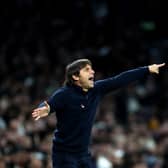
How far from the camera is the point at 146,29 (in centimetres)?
1570

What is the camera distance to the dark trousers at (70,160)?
7723 millimetres

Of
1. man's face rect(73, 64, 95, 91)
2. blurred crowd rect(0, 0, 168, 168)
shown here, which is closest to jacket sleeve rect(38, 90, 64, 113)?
man's face rect(73, 64, 95, 91)

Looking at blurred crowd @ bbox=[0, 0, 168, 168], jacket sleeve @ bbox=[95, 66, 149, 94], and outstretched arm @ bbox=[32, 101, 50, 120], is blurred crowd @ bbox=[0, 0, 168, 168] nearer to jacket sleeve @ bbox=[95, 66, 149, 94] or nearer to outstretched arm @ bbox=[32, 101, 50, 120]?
jacket sleeve @ bbox=[95, 66, 149, 94]

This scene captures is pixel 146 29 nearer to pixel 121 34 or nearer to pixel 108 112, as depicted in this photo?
pixel 121 34

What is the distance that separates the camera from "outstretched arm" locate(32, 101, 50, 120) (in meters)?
7.41

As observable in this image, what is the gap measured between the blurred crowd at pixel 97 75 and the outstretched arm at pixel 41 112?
114 inches

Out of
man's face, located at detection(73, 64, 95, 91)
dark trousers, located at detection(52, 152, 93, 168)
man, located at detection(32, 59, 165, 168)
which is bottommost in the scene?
dark trousers, located at detection(52, 152, 93, 168)

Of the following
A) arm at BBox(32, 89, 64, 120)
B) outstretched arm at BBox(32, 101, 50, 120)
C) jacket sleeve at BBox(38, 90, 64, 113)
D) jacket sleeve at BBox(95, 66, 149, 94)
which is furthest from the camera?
jacket sleeve at BBox(95, 66, 149, 94)

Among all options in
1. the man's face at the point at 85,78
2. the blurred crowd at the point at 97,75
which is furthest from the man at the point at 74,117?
the blurred crowd at the point at 97,75

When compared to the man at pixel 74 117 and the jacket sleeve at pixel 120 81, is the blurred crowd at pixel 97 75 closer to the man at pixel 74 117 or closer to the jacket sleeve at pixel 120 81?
the man at pixel 74 117

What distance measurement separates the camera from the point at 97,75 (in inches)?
551

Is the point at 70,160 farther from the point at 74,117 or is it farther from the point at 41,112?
the point at 41,112

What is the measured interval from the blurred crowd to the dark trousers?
2.61m

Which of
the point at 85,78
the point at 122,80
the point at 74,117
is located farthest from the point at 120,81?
the point at 74,117
